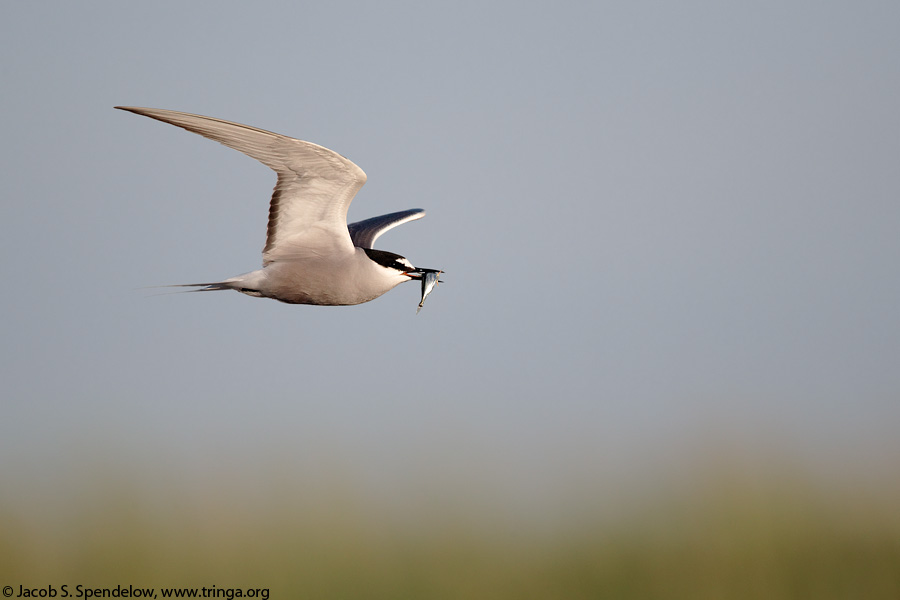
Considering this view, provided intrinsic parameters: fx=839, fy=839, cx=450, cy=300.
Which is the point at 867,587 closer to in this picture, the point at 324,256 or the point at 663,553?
the point at 663,553

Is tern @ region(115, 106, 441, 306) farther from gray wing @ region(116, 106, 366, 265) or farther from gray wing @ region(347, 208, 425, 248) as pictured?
gray wing @ region(347, 208, 425, 248)

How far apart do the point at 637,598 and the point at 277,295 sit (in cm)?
1044

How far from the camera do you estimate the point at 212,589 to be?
36.3ft

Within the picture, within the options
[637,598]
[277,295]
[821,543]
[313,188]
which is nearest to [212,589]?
[277,295]

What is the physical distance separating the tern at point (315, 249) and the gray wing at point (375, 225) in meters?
1.43

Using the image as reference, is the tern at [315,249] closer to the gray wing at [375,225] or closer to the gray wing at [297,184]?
the gray wing at [297,184]

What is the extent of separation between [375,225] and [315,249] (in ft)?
8.88

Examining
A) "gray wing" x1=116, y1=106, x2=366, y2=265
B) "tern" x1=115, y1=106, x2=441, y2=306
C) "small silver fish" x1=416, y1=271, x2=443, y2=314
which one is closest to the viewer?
"gray wing" x1=116, y1=106, x2=366, y2=265

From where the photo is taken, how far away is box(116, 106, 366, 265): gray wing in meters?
7.56

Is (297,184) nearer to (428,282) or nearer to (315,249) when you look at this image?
(315,249)

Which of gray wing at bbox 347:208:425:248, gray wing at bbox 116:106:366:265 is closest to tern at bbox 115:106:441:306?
gray wing at bbox 116:106:366:265

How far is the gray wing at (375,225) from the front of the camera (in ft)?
34.9

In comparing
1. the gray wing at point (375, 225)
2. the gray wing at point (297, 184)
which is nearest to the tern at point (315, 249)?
the gray wing at point (297, 184)

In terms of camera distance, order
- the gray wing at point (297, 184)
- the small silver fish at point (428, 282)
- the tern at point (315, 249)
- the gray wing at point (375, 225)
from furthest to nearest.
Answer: the gray wing at point (375, 225) < the small silver fish at point (428, 282) < the tern at point (315, 249) < the gray wing at point (297, 184)
